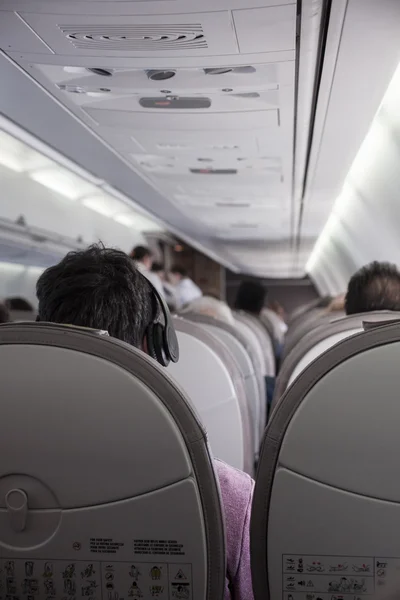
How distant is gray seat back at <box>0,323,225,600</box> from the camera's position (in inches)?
59.0

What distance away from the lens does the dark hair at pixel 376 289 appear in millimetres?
3539

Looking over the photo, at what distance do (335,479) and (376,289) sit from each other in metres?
2.13

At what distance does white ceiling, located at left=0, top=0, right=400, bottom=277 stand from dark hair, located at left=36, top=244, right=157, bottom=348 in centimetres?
104

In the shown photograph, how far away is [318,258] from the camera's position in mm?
18344

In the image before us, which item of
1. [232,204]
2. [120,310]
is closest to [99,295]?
[120,310]

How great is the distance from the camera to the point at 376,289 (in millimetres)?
3549

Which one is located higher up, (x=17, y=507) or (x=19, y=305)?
(x=19, y=305)

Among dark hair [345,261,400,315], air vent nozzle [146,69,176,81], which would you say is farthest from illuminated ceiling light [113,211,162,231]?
dark hair [345,261,400,315]

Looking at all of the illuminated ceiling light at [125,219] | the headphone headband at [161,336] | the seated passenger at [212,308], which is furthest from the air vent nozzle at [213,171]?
the illuminated ceiling light at [125,219]

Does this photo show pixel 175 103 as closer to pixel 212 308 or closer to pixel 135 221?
pixel 212 308

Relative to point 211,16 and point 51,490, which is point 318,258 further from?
point 51,490

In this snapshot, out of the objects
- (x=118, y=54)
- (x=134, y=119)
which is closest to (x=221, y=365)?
(x=118, y=54)

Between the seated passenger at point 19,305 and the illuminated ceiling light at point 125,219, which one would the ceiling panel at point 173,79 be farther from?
the illuminated ceiling light at point 125,219

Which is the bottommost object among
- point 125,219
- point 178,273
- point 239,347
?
point 239,347
